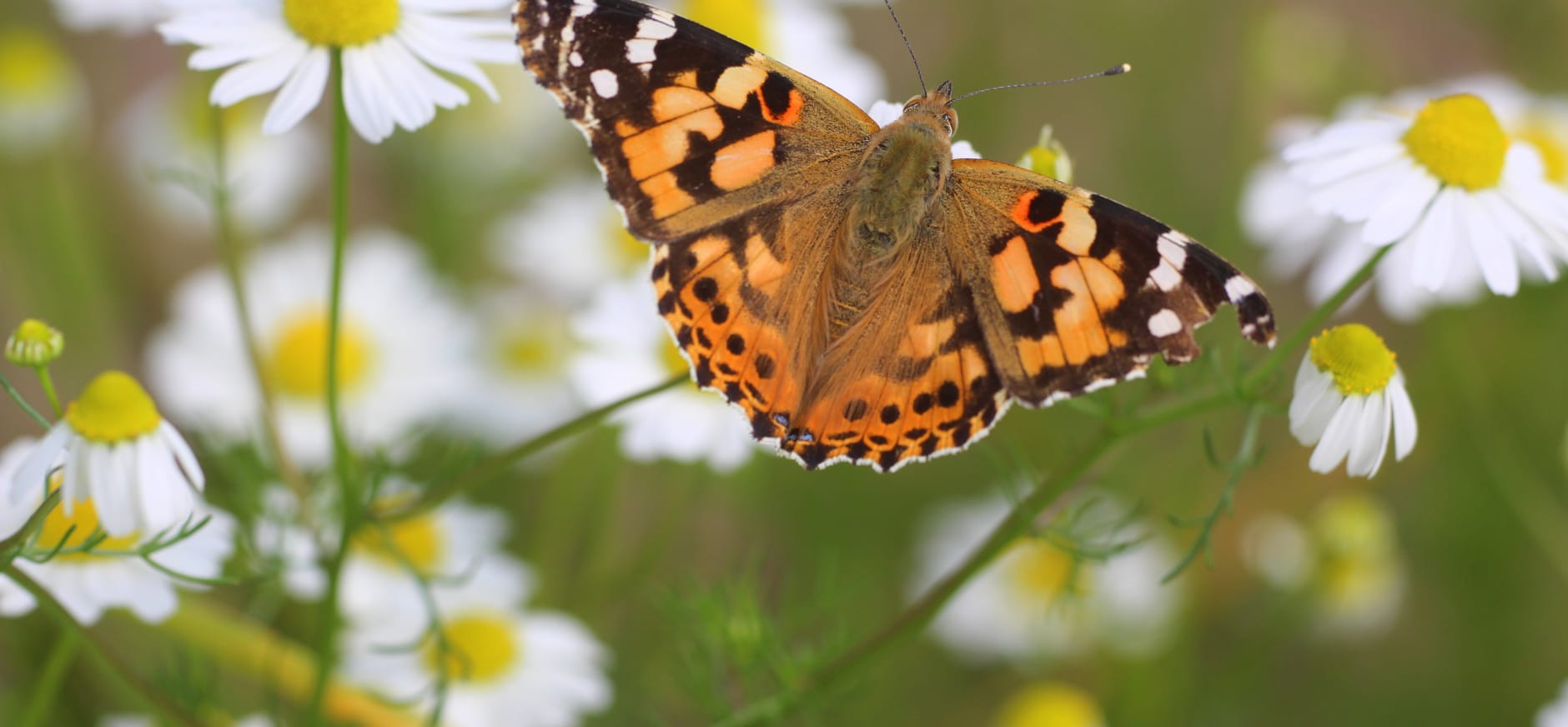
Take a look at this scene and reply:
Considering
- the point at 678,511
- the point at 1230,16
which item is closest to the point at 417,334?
the point at 678,511

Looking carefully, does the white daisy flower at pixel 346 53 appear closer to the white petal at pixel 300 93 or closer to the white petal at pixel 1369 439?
the white petal at pixel 300 93

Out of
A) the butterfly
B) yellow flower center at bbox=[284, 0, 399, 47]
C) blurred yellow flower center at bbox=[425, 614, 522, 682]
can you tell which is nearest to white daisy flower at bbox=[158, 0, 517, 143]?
yellow flower center at bbox=[284, 0, 399, 47]

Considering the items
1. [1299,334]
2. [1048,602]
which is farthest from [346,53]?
[1048,602]

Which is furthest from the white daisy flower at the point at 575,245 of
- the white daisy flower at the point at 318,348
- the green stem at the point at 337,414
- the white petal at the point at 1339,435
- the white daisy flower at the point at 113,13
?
the white petal at the point at 1339,435

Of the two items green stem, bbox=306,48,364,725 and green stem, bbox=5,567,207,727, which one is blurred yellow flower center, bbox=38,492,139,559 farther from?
green stem, bbox=306,48,364,725

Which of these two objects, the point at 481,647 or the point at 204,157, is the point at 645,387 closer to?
the point at 481,647

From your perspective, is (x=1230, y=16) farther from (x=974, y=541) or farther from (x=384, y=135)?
(x=384, y=135)
